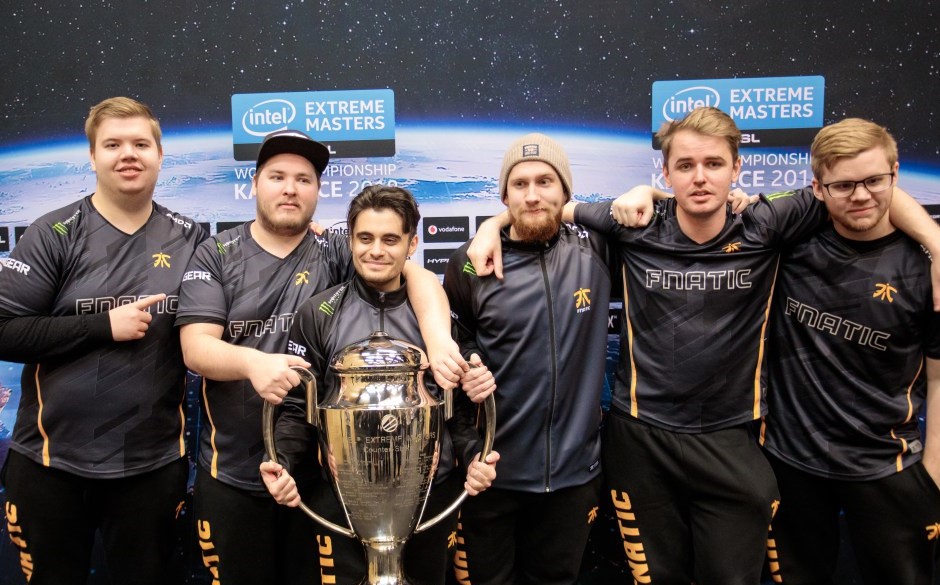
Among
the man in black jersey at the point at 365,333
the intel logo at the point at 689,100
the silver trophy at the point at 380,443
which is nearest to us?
the silver trophy at the point at 380,443

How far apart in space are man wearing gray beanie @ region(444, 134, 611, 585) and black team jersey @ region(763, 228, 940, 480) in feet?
2.16

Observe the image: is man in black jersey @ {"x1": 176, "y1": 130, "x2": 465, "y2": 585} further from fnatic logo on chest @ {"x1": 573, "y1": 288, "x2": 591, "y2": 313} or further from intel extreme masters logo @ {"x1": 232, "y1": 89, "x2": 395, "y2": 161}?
intel extreme masters logo @ {"x1": 232, "y1": 89, "x2": 395, "y2": 161}

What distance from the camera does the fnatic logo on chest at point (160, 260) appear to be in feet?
7.79

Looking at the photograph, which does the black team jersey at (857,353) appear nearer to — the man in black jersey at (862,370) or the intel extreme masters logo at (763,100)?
the man in black jersey at (862,370)

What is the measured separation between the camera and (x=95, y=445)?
2281 millimetres

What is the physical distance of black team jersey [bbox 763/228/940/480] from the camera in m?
2.26

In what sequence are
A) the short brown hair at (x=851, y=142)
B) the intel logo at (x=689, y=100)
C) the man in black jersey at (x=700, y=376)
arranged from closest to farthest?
the short brown hair at (x=851, y=142)
the man in black jersey at (x=700, y=376)
the intel logo at (x=689, y=100)

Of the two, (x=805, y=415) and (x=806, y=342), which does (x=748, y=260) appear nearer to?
(x=806, y=342)

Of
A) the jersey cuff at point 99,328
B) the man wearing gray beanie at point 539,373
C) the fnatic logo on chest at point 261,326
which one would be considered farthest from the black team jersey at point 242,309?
the man wearing gray beanie at point 539,373

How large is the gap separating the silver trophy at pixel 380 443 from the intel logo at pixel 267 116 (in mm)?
1723

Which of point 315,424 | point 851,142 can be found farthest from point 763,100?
point 315,424

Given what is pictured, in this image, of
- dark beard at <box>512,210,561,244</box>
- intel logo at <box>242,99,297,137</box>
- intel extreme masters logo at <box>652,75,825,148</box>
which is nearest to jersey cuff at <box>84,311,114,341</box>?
intel logo at <box>242,99,297,137</box>

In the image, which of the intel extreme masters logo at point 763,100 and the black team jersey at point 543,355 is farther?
the intel extreme masters logo at point 763,100

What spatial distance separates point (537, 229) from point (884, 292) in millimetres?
1109
